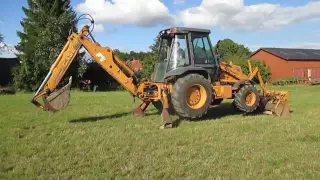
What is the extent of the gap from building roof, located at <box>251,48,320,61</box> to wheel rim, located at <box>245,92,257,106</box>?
3799 centimetres

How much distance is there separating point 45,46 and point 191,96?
85.3 feet

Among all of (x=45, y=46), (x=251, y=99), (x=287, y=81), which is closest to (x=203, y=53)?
(x=251, y=99)

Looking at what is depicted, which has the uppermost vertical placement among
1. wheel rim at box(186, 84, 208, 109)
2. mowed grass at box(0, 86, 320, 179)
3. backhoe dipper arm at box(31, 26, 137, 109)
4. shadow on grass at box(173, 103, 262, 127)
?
backhoe dipper arm at box(31, 26, 137, 109)

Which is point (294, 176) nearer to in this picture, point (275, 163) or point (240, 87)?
→ point (275, 163)

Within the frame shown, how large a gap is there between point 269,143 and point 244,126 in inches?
81.7

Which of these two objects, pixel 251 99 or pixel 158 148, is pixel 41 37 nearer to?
pixel 251 99

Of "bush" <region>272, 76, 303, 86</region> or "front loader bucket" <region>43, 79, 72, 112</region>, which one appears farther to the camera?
"bush" <region>272, 76, 303, 86</region>

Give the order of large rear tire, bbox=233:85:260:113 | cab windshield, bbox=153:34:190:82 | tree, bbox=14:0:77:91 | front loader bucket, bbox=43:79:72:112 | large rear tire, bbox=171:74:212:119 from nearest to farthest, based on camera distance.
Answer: front loader bucket, bbox=43:79:72:112 → large rear tire, bbox=171:74:212:119 → cab windshield, bbox=153:34:190:82 → large rear tire, bbox=233:85:260:113 → tree, bbox=14:0:77:91

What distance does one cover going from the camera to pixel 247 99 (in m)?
12.3

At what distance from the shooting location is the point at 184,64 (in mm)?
11453

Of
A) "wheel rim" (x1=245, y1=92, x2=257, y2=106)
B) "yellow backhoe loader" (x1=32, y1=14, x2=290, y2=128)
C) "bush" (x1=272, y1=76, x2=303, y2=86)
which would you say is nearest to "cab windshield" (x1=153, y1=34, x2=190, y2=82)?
"yellow backhoe loader" (x1=32, y1=14, x2=290, y2=128)

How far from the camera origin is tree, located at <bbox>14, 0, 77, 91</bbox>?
110 feet

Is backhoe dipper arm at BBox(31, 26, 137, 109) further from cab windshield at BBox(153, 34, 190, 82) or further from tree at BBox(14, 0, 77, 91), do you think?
tree at BBox(14, 0, 77, 91)

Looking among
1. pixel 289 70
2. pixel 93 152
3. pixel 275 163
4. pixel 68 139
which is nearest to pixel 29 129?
pixel 68 139
